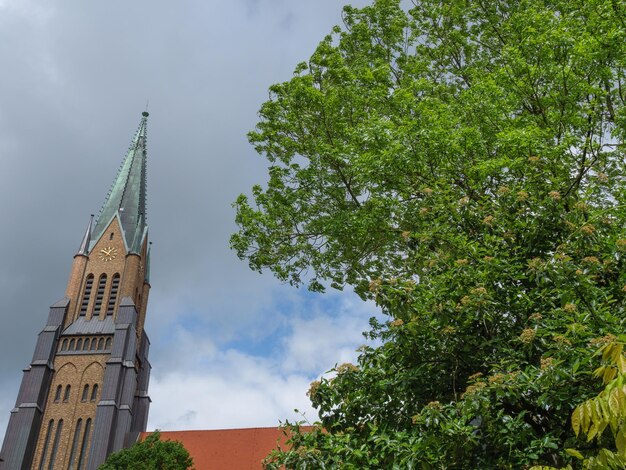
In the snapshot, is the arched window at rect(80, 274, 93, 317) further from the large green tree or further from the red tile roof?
the large green tree

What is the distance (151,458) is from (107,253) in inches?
1199

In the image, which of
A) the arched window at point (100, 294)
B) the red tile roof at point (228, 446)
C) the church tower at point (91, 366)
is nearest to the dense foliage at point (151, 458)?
→ the red tile roof at point (228, 446)

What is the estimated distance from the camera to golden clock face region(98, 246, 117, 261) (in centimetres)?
5309

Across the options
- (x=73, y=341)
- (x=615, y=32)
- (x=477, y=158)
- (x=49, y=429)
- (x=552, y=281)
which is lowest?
(x=552, y=281)

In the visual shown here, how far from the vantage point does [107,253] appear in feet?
176

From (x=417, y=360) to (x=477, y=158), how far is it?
3815 millimetres

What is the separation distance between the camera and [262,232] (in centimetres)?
1234

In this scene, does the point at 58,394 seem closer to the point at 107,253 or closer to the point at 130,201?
the point at 107,253

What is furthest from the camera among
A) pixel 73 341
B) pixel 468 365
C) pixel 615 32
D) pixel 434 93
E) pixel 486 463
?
pixel 73 341

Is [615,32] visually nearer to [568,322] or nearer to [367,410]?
[568,322]

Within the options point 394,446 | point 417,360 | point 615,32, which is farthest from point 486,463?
point 615,32

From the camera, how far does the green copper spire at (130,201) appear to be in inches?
2191

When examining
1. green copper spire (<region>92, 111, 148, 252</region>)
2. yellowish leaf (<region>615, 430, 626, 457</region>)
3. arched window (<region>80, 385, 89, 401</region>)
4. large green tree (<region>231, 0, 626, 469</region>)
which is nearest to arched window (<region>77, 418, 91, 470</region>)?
arched window (<region>80, 385, 89, 401</region>)

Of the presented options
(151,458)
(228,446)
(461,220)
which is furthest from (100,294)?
(461,220)
